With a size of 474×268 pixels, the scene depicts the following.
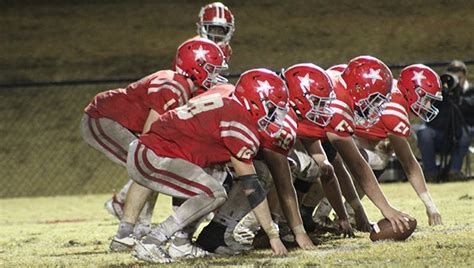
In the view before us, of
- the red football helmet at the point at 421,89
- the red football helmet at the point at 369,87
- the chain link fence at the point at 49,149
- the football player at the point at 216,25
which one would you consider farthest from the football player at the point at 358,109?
the chain link fence at the point at 49,149

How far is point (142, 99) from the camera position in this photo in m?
9.01

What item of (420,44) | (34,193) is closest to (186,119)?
(34,193)

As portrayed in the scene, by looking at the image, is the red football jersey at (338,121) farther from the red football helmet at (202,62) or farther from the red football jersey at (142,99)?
the red football jersey at (142,99)

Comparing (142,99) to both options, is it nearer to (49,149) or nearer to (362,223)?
(362,223)

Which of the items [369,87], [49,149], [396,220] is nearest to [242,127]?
[396,220]

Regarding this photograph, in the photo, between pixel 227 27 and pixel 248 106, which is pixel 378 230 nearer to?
pixel 248 106

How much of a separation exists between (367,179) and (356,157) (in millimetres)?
165

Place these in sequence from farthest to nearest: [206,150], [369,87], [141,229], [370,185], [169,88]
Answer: [141,229], [169,88], [369,87], [370,185], [206,150]

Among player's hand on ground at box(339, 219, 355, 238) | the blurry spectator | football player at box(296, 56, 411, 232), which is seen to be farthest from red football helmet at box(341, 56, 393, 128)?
the blurry spectator

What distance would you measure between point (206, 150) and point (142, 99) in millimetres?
1775

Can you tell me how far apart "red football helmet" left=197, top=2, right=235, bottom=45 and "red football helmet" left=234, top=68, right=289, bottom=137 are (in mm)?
2648

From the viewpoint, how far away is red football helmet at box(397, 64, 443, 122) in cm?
902

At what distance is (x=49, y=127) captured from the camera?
54.4ft

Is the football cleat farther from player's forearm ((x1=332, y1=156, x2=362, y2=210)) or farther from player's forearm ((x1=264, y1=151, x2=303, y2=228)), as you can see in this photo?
player's forearm ((x1=264, y1=151, x2=303, y2=228))
